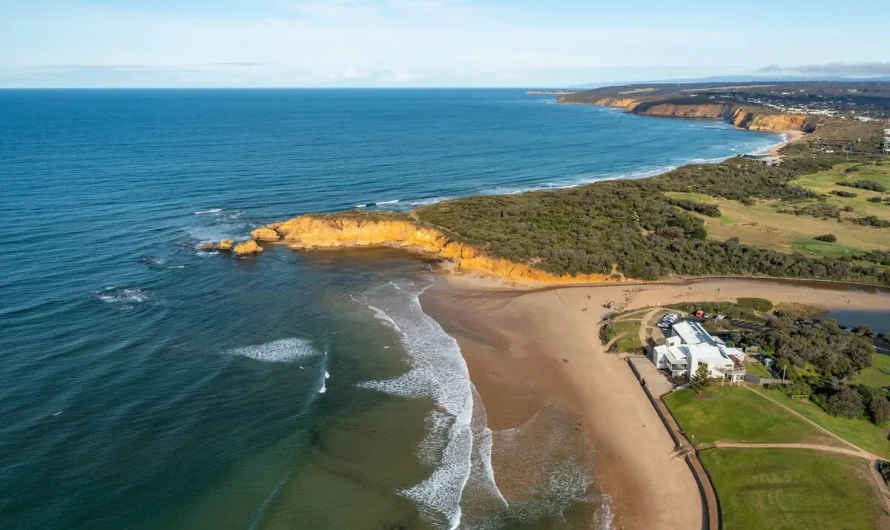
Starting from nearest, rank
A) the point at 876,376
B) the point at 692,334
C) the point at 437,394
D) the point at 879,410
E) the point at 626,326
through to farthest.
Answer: the point at 879,410
the point at 437,394
the point at 876,376
the point at 692,334
the point at 626,326

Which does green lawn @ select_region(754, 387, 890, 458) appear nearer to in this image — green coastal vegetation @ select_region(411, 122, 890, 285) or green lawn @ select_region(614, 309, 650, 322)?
green lawn @ select_region(614, 309, 650, 322)

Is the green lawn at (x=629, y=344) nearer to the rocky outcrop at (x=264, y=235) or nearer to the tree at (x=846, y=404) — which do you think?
the tree at (x=846, y=404)

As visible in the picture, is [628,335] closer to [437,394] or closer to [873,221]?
[437,394]

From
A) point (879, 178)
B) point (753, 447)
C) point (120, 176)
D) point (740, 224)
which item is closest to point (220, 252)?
point (120, 176)

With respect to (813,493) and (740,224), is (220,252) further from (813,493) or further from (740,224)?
(740,224)

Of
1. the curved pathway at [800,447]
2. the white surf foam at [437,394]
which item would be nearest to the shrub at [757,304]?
the curved pathway at [800,447]

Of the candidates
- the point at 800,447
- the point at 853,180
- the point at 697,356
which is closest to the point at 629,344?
the point at 697,356
